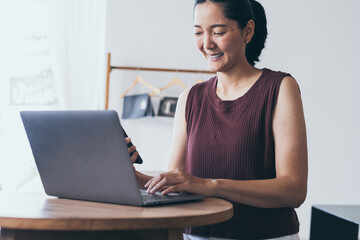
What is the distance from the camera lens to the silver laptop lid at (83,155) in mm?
925

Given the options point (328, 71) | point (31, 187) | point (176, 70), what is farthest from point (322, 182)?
point (31, 187)

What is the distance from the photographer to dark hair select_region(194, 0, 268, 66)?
1296 mm

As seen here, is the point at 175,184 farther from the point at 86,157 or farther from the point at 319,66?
the point at 319,66

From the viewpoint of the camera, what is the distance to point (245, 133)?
126 centimetres

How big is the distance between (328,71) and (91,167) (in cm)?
301

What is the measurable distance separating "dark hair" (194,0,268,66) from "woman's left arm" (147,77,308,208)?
8.0 inches

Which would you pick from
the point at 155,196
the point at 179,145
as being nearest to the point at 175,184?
the point at 155,196

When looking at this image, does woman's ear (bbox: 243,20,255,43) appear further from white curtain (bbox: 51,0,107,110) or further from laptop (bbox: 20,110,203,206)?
white curtain (bbox: 51,0,107,110)

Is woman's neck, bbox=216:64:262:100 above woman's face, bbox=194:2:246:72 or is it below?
below

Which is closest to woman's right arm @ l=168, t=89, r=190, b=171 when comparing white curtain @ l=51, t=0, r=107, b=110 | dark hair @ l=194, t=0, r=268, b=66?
dark hair @ l=194, t=0, r=268, b=66

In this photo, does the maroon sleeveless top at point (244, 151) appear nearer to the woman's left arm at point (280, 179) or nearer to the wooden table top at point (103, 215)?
the woman's left arm at point (280, 179)

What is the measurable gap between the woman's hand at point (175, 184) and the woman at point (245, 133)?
59 mm

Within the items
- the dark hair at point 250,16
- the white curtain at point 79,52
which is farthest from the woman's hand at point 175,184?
the white curtain at point 79,52

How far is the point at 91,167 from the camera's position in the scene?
984 millimetres
